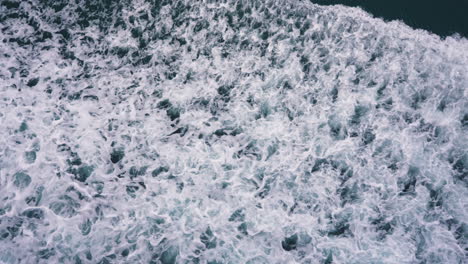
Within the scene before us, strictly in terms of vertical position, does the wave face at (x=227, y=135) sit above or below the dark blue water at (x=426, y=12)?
below

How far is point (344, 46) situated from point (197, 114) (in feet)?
8.60

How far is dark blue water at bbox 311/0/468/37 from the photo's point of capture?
16.9ft

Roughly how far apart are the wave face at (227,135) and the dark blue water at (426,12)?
229mm

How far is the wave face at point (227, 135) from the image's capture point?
11.7 feet

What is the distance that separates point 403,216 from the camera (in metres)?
3.81

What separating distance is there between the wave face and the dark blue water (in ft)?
0.75

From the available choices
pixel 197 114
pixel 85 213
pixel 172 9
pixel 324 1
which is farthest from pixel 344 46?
pixel 85 213

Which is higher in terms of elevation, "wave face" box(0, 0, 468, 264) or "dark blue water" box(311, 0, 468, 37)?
"dark blue water" box(311, 0, 468, 37)

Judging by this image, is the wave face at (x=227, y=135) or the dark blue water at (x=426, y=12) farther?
the dark blue water at (x=426, y=12)

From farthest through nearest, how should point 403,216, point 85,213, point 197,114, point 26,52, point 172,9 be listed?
point 172,9
point 26,52
point 197,114
point 403,216
point 85,213

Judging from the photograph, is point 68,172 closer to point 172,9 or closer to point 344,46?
point 172,9

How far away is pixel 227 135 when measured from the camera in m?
4.34

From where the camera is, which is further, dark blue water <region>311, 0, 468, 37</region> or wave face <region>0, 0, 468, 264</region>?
dark blue water <region>311, 0, 468, 37</region>

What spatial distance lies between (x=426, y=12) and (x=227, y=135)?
4101mm
